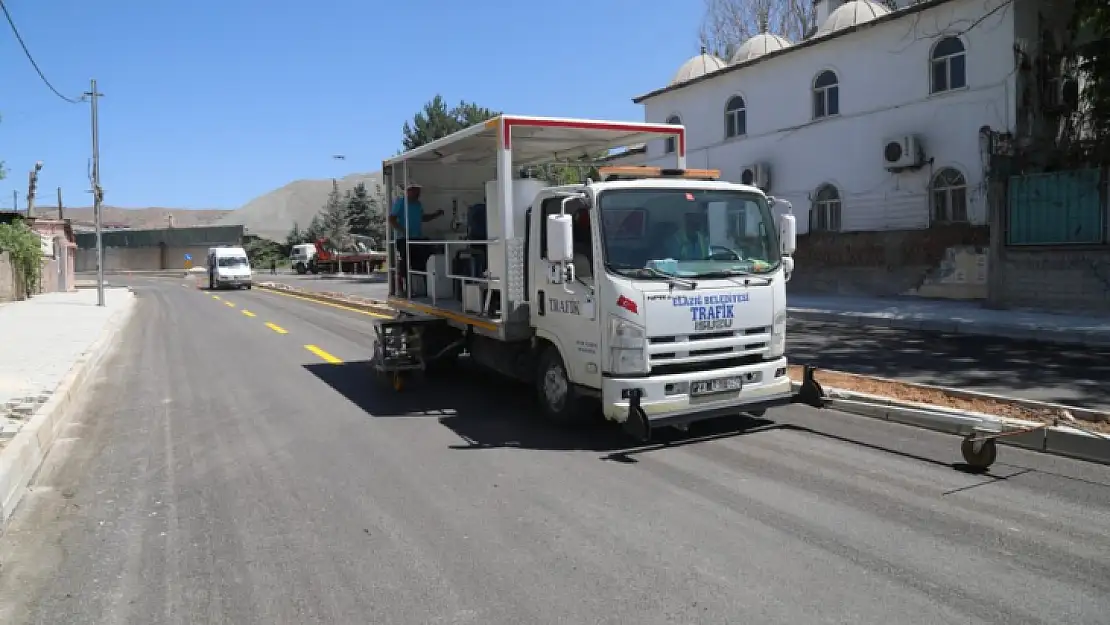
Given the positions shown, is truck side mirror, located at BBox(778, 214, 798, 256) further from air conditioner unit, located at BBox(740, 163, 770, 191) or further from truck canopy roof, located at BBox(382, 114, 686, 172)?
air conditioner unit, located at BBox(740, 163, 770, 191)

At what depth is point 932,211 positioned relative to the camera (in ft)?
76.6

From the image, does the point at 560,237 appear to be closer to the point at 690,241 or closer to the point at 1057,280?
the point at 690,241

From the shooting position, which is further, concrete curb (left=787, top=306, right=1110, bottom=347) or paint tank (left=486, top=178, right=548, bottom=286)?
concrete curb (left=787, top=306, right=1110, bottom=347)

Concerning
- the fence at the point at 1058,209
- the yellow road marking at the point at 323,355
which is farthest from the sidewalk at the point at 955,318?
the yellow road marking at the point at 323,355

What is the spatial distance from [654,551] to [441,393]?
597 centimetres

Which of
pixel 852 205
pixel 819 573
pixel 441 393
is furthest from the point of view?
pixel 852 205

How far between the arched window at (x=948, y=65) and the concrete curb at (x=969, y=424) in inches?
678

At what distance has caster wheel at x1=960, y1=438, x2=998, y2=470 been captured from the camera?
6242 millimetres

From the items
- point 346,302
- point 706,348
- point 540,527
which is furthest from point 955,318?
point 346,302

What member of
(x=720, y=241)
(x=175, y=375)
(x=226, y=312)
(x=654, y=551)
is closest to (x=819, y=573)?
(x=654, y=551)

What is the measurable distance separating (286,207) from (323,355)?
97651 millimetres

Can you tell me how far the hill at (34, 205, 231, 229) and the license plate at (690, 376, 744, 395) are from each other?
113061 mm

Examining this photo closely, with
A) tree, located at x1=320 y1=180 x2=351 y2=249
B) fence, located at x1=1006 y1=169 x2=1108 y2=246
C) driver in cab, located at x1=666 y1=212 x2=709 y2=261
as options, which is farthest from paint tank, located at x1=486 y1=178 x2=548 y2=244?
tree, located at x1=320 y1=180 x2=351 y2=249

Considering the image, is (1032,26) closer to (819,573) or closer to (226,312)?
(819,573)
